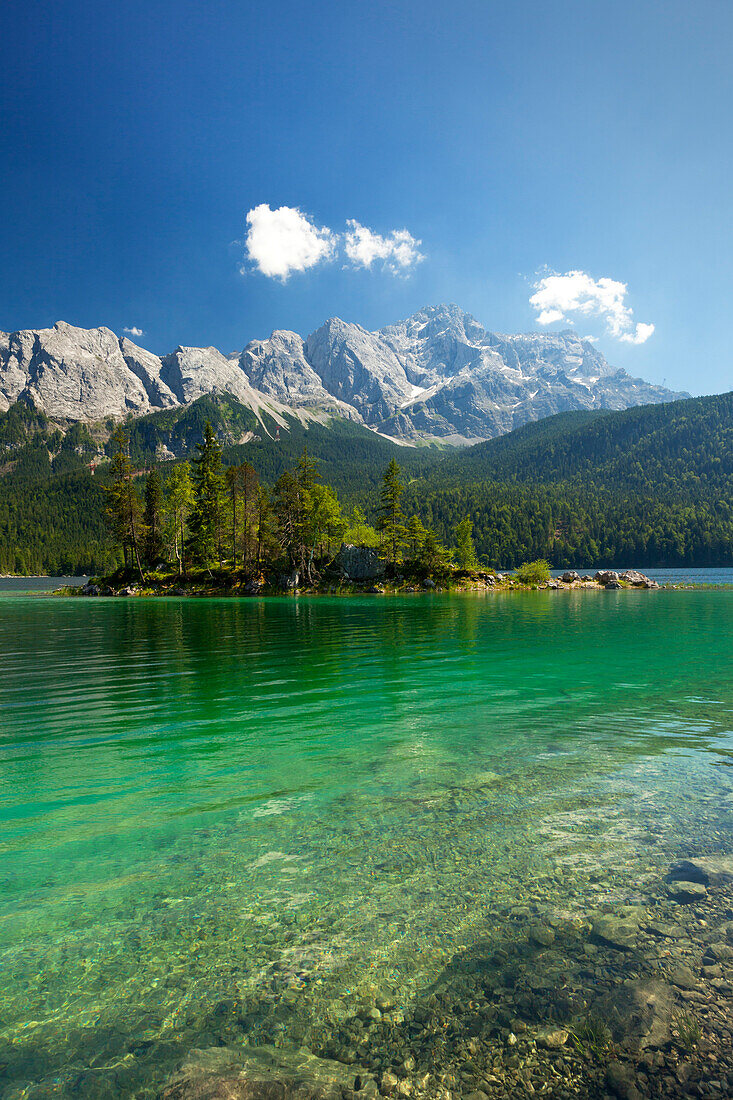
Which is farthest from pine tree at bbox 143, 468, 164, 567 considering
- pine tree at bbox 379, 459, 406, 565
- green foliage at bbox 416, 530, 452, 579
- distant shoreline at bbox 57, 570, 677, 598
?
green foliage at bbox 416, 530, 452, 579

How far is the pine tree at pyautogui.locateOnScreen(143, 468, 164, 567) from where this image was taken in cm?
9256

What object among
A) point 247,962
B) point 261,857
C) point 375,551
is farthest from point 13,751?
point 375,551

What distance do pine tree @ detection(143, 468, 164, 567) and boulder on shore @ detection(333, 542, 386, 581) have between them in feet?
113

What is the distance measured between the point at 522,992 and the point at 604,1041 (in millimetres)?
705

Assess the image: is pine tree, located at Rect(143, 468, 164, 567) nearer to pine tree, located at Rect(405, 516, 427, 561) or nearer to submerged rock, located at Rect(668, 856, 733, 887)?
pine tree, located at Rect(405, 516, 427, 561)

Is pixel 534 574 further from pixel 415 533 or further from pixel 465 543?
pixel 415 533

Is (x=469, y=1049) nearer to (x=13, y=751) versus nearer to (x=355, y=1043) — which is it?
(x=355, y=1043)

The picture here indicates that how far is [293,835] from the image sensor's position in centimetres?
747

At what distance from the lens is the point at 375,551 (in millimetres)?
90000

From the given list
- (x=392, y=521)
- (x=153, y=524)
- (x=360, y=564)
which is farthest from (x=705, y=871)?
(x=153, y=524)

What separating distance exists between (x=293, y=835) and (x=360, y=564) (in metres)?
81.6

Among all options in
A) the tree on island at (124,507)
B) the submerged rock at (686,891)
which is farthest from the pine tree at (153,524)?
the submerged rock at (686,891)

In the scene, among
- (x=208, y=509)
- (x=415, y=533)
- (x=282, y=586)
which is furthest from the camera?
(x=208, y=509)

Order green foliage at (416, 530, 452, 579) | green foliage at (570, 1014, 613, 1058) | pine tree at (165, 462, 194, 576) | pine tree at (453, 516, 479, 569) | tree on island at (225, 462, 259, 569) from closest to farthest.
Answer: green foliage at (570, 1014, 613, 1058)
green foliage at (416, 530, 452, 579)
tree on island at (225, 462, 259, 569)
pine tree at (165, 462, 194, 576)
pine tree at (453, 516, 479, 569)
